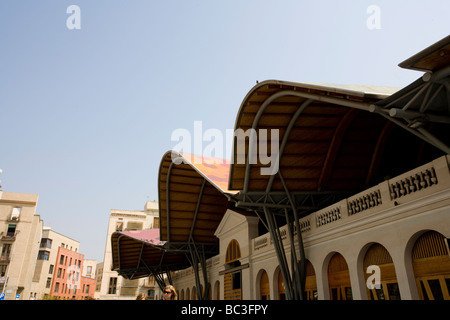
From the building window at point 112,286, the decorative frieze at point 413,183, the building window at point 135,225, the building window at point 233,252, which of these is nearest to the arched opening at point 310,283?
the decorative frieze at point 413,183

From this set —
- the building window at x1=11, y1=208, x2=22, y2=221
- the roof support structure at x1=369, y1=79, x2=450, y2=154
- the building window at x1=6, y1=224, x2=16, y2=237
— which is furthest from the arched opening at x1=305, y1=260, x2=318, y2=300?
the building window at x1=11, y1=208, x2=22, y2=221

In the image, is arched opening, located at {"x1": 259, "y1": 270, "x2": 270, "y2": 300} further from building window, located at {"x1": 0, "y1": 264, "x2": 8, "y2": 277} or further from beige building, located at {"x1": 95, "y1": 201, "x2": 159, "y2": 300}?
beige building, located at {"x1": 95, "y1": 201, "x2": 159, "y2": 300}

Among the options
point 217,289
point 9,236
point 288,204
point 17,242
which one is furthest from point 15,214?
point 288,204

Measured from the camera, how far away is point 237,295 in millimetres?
26531

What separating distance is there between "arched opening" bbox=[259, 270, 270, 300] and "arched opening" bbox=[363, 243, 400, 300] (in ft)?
29.6

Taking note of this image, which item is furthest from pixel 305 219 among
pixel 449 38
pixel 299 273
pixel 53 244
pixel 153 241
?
pixel 53 244

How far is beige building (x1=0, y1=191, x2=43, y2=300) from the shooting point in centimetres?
5750

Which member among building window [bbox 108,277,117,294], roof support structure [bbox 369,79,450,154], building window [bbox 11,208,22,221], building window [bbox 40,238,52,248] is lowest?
roof support structure [bbox 369,79,450,154]

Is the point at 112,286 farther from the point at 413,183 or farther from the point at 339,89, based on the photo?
the point at 339,89

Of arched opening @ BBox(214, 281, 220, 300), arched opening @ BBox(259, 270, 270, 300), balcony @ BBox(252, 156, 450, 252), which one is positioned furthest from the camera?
arched opening @ BBox(214, 281, 220, 300)

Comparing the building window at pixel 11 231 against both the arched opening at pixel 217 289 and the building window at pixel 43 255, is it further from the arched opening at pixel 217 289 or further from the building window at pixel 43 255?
the arched opening at pixel 217 289

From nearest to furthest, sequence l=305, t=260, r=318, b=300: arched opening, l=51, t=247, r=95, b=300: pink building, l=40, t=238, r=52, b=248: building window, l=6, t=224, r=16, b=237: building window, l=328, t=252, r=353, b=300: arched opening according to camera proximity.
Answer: l=328, t=252, r=353, b=300: arched opening
l=305, t=260, r=318, b=300: arched opening
l=6, t=224, r=16, b=237: building window
l=40, t=238, r=52, b=248: building window
l=51, t=247, r=95, b=300: pink building

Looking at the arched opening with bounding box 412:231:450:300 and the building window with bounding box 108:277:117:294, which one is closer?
the arched opening with bounding box 412:231:450:300

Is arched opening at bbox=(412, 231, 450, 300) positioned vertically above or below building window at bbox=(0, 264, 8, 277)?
below
